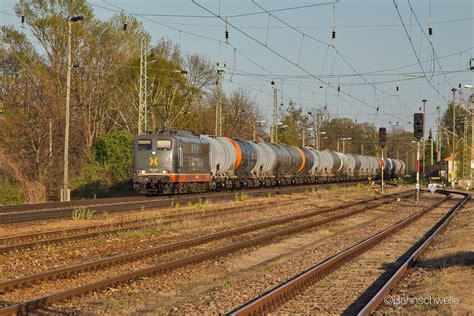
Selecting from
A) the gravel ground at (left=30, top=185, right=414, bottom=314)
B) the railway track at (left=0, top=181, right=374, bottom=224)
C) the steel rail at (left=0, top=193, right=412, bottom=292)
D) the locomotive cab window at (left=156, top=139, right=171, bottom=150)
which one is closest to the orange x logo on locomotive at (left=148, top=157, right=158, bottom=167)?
the locomotive cab window at (left=156, top=139, right=171, bottom=150)

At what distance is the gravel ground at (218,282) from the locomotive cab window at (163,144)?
15044 millimetres

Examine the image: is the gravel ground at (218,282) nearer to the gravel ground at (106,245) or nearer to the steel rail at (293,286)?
the steel rail at (293,286)

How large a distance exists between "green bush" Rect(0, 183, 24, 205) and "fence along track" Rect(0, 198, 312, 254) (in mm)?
10523

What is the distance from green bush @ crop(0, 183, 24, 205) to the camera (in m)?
30.8

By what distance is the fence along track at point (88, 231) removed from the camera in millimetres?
14672

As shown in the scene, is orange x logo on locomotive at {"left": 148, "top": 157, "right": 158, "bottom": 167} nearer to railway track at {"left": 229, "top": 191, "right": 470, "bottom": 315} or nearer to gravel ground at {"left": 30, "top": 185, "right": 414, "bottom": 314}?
gravel ground at {"left": 30, "top": 185, "right": 414, "bottom": 314}

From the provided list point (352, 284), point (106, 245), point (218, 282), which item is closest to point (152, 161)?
point (106, 245)

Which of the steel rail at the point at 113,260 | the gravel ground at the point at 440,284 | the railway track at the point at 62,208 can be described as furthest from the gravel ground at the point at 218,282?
the railway track at the point at 62,208

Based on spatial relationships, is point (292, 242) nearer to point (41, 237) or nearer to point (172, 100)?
point (41, 237)

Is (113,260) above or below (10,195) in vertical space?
below

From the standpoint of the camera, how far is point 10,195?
31.3m

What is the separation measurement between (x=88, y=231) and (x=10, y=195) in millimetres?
14765

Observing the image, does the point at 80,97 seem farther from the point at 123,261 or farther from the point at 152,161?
the point at 123,261

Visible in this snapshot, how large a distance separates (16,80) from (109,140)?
7181 millimetres
